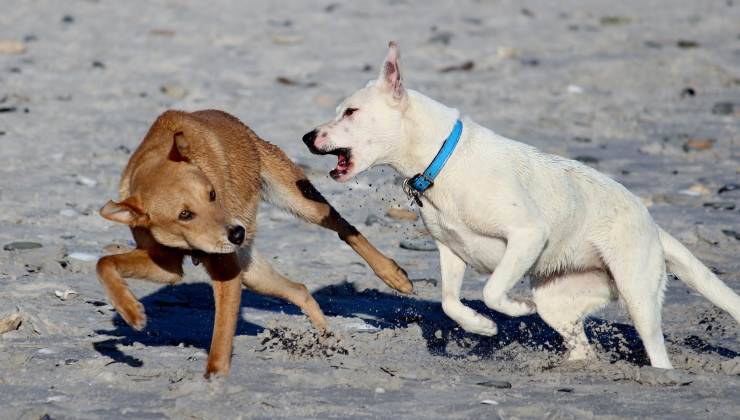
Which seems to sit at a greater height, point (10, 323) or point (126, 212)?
point (126, 212)

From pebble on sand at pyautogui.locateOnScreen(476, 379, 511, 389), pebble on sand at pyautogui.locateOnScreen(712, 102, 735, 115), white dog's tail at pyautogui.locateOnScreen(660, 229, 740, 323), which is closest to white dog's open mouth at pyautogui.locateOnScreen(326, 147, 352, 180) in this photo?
pebble on sand at pyautogui.locateOnScreen(476, 379, 511, 389)

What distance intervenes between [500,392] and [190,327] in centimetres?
217

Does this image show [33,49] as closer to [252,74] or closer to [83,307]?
[252,74]

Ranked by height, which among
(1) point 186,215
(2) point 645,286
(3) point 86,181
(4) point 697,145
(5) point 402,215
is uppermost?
(1) point 186,215

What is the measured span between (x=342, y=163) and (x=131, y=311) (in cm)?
132

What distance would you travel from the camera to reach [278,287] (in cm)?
686

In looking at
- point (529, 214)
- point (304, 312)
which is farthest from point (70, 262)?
point (529, 214)

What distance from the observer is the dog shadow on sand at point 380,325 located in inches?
257

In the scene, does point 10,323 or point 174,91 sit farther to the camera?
point 174,91

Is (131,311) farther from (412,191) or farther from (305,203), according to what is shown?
(305,203)

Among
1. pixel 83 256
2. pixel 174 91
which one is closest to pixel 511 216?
pixel 83 256

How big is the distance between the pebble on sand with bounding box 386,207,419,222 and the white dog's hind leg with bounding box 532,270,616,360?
244 centimetres

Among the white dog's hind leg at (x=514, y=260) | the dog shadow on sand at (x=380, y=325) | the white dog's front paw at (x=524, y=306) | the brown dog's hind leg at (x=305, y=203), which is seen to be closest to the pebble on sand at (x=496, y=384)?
the white dog's hind leg at (x=514, y=260)

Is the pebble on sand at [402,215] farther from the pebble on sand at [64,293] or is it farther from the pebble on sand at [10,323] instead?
the pebble on sand at [10,323]
